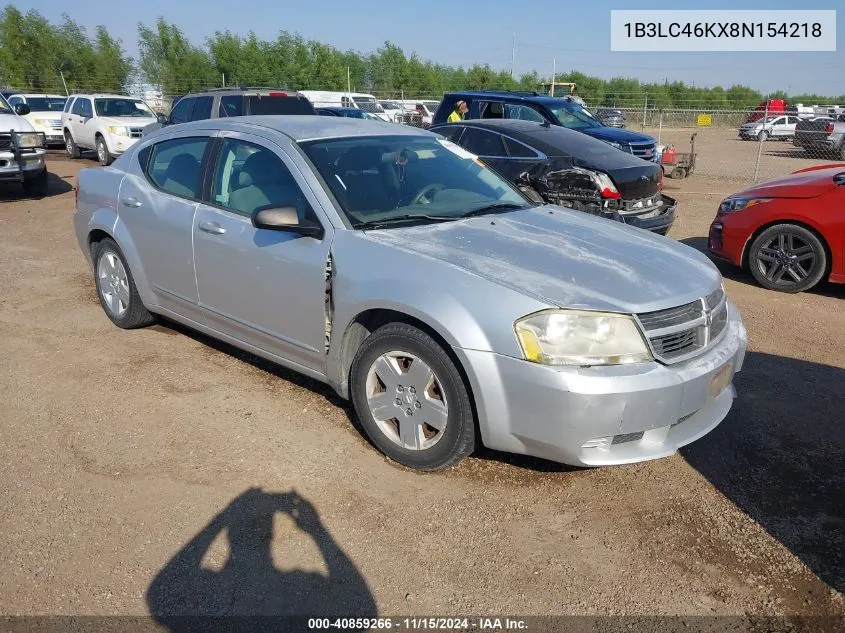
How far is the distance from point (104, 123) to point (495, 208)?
1504 cm

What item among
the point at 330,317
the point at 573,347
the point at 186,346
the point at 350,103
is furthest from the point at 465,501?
the point at 350,103

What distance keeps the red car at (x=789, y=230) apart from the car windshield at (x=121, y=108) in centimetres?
1486

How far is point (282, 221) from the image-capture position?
11.8 ft

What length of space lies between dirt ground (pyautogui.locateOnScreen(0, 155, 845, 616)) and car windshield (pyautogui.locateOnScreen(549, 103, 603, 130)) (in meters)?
9.31

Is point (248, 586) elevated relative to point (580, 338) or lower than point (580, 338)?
lower

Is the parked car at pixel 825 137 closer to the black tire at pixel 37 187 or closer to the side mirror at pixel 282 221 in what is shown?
the black tire at pixel 37 187

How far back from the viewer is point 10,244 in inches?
344

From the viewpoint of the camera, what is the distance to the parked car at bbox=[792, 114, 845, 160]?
68.9 ft

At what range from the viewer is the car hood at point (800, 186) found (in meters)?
6.46

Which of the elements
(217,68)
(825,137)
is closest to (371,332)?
(825,137)

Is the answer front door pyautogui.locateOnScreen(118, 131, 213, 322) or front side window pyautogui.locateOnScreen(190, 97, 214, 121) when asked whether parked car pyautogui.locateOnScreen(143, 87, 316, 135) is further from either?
front door pyautogui.locateOnScreen(118, 131, 213, 322)

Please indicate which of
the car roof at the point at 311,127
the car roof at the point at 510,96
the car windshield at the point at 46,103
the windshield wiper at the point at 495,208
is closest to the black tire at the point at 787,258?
the windshield wiper at the point at 495,208

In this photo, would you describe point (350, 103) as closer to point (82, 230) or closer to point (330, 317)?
point (82, 230)

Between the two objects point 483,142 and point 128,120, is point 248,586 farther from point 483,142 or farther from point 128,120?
point 128,120
